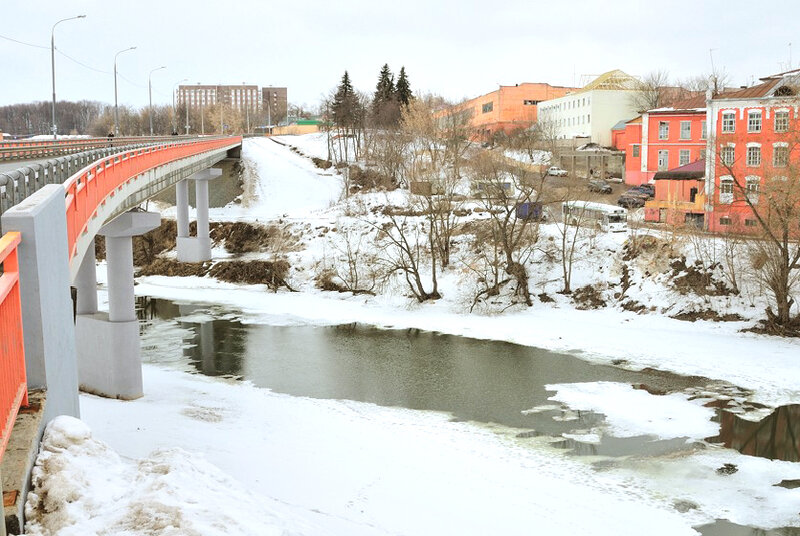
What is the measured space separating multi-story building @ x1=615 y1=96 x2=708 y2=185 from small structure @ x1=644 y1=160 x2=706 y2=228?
5.27 m

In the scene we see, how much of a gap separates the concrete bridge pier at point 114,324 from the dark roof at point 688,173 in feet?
120

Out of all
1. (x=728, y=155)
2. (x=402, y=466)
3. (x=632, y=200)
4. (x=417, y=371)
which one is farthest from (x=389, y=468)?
(x=632, y=200)

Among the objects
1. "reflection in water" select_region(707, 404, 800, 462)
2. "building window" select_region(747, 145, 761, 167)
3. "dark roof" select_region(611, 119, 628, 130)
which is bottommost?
"reflection in water" select_region(707, 404, 800, 462)

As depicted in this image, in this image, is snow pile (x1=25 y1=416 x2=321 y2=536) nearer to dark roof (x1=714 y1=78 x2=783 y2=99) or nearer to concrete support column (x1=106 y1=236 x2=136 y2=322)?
concrete support column (x1=106 y1=236 x2=136 y2=322)

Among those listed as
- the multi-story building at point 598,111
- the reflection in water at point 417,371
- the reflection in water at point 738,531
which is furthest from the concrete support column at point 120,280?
the multi-story building at point 598,111

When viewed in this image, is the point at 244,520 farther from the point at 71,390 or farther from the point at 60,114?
the point at 60,114

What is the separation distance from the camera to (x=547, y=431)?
71.9ft

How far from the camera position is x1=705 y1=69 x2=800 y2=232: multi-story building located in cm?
4022

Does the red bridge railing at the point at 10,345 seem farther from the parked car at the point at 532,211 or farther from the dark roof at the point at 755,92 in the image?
the dark roof at the point at 755,92

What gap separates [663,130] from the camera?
5897 centimetres

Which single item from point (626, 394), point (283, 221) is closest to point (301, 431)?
point (626, 394)

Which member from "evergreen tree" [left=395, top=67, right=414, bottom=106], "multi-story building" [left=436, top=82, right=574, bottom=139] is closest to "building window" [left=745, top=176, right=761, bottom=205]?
"evergreen tree" [left=395, top=67, right=414, bottom=106]

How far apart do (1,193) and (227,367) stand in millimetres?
20326

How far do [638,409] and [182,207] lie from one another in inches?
1602
